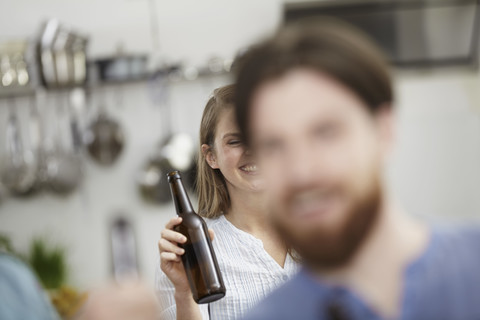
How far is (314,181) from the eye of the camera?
17.3 inches

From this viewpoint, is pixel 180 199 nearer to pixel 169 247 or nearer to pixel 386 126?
pixel 169 247

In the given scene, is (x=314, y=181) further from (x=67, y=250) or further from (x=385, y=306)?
(x=67, y=250)

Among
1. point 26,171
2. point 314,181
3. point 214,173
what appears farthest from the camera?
point 26,171

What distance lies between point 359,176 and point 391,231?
0.05 meters

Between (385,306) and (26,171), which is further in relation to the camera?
(26,171)

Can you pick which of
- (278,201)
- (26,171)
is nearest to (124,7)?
(26,171)

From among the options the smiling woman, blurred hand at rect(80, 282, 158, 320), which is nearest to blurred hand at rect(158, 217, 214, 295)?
the smiling woman

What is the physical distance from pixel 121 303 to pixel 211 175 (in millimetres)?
442

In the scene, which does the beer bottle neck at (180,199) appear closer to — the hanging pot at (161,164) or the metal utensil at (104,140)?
the hanging pot at (161,164)

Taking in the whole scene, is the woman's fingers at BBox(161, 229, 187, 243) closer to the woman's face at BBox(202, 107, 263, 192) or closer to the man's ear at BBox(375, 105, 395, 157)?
the woman's face at BBox(202, 107, 263, 192)

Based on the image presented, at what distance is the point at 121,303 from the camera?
1.76 feet

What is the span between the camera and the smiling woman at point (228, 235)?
35.0 inches

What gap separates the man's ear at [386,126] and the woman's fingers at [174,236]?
42 cm

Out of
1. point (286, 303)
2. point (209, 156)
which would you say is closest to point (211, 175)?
point (209, 156)
